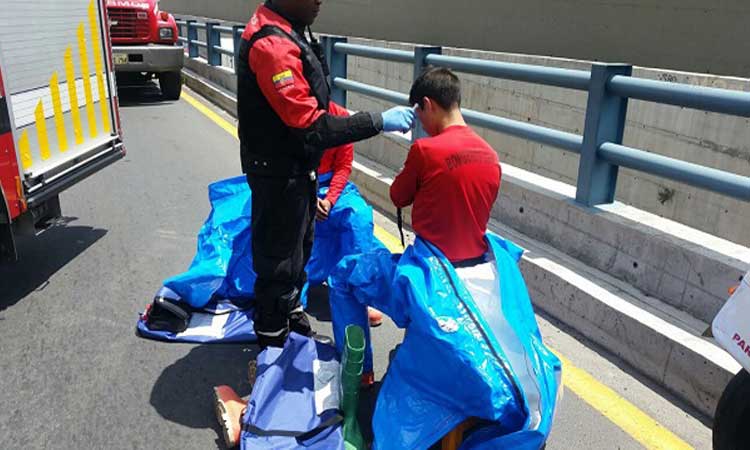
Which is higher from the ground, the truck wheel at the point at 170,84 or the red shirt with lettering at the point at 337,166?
the red shirt with lettering at the point at 337,166

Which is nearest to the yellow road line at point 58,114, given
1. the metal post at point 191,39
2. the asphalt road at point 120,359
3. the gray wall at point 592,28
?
the asphalt road at point 120,359

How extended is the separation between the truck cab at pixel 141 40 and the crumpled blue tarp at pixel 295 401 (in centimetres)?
1109

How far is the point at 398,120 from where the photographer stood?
293 cm

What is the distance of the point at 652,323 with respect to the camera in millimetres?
3461

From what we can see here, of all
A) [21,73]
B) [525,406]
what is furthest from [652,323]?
[21,73]

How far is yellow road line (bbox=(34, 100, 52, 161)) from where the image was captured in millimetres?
4566

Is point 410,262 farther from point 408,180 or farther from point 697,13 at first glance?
point 697,13

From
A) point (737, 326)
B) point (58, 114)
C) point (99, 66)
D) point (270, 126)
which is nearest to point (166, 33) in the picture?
point (99, 66)

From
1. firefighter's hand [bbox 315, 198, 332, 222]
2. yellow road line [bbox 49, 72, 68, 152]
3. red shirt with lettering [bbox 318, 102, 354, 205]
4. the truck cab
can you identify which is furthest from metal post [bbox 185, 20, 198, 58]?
firefighter's hand [bbox 315, 198, 332, 222]

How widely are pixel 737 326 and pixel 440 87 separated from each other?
140 cm

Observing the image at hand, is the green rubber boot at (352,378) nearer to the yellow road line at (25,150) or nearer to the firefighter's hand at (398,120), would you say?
the firefighter's hand at (398,120)

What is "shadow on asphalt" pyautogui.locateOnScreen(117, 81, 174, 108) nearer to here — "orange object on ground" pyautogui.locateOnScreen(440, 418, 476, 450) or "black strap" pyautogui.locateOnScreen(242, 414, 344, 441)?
"black strap" pyautogui.locateOnScreen(242, 414, 344, 441)

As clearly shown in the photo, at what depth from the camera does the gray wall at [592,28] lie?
9.26 m

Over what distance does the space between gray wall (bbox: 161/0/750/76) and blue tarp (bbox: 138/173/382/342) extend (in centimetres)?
723
